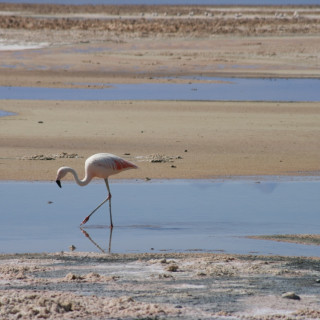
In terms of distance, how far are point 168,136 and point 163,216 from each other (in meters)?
7.92

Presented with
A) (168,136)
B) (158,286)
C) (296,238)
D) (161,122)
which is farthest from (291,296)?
(161,122)

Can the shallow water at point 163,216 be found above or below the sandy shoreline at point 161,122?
below

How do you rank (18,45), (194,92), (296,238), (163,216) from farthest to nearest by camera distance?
1. (18,45)
2. (194,92)
3. (163,216)
4. (296,238)

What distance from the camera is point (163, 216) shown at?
11.7 meters

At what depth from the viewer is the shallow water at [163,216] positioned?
10195mm

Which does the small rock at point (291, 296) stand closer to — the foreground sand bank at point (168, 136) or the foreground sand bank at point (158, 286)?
the foreground sand bank at point (158, 286)

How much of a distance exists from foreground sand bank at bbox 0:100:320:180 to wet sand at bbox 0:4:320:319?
3 centimetres

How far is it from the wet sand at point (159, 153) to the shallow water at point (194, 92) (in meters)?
1.38

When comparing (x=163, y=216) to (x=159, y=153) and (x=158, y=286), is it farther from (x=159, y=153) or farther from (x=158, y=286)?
(x=159, y=153)

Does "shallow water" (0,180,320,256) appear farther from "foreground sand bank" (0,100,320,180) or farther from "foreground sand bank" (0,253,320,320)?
"foreground sand bank" (0,100,320,180)

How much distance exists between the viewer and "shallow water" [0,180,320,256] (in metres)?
10.2

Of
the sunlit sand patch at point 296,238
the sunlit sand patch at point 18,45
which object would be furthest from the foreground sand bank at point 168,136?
the sunlit sand patch at point 18,45

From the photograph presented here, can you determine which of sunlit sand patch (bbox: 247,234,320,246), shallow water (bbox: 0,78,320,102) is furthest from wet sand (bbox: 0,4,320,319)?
shallow water (bbox: 0,78,320,102)

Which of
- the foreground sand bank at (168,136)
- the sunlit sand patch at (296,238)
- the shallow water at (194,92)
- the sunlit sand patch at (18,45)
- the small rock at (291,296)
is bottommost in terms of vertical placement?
the small rock at (291,296)
